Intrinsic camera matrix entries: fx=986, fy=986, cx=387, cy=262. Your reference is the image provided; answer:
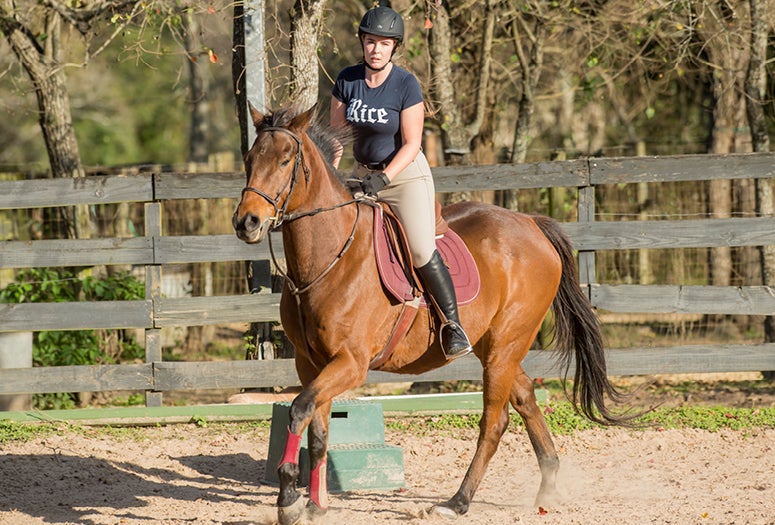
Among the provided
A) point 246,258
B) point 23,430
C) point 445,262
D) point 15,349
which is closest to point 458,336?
point 445,262

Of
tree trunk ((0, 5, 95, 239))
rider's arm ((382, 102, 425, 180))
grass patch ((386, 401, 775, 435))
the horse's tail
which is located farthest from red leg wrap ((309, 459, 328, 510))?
tree trunk ((0, 5, 95, 239))

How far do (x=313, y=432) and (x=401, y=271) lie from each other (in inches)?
37.8

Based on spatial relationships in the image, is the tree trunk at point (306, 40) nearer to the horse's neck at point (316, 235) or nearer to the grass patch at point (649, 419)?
the grass patch at point (649, 419)

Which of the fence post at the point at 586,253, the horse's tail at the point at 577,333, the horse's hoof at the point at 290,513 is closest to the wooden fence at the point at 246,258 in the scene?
the fence post at the point at 586,253

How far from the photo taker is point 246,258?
7.76m

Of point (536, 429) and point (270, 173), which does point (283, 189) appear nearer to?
point (270, 173)

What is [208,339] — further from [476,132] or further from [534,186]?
[534,186]

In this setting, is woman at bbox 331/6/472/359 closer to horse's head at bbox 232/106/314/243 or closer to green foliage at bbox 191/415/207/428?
horse's head at bbox 232/106/314/243

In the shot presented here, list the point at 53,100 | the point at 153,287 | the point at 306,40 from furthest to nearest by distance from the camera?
the point at 53,100 < the point at 153,287 < the point at 306,40

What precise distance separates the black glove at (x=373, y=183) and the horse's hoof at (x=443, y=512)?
70.8 inches

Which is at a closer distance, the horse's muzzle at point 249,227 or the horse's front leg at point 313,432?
the horse's muzzle at point 249,227

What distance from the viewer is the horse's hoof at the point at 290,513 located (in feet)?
15.3

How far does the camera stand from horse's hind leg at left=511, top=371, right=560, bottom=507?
588cm

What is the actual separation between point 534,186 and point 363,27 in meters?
3.17
